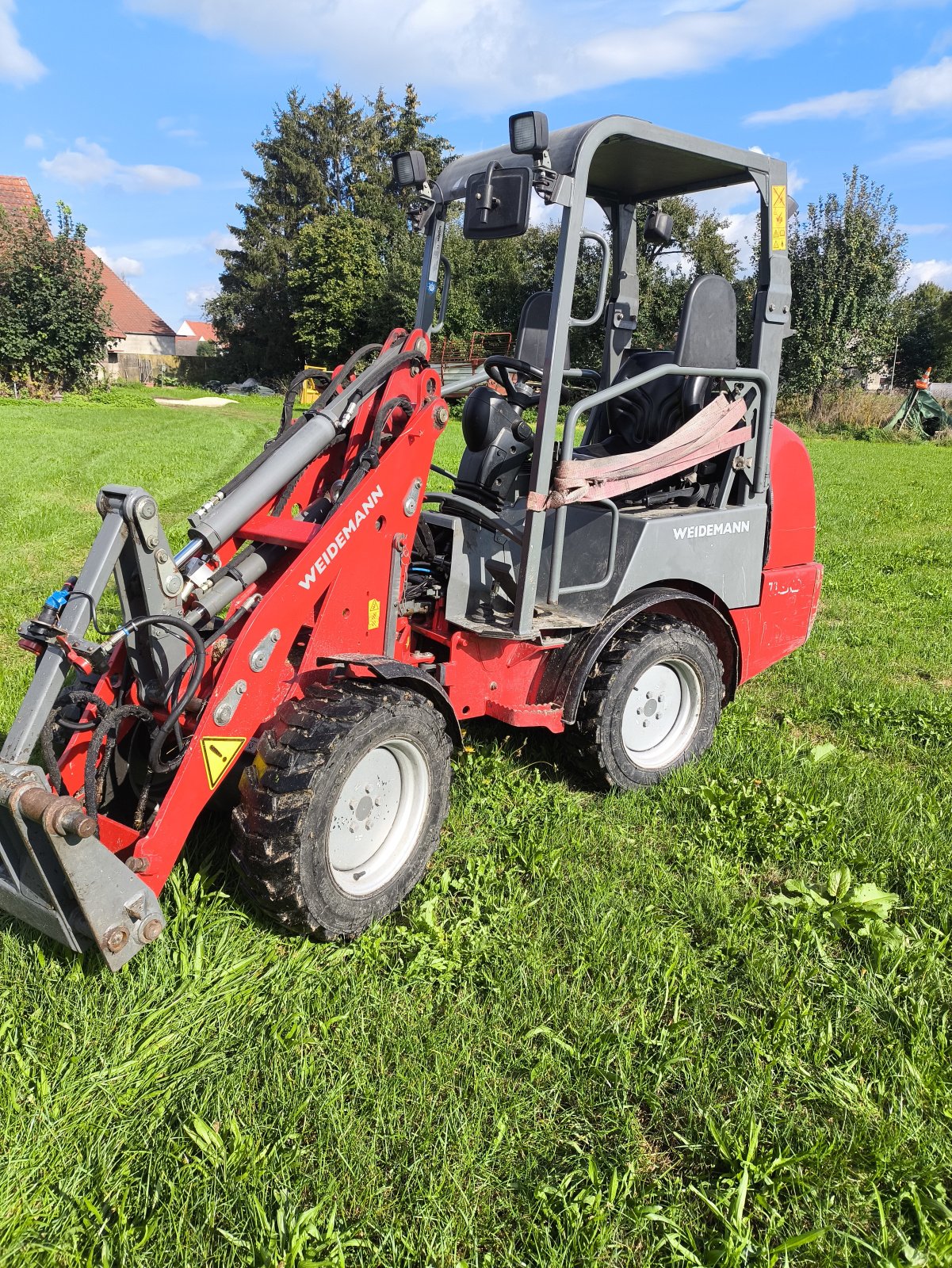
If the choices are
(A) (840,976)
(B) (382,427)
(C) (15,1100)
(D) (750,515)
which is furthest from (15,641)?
(A) (840,976)

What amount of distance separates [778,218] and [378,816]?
322 cm

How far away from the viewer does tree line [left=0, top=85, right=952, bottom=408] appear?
28.2 feet

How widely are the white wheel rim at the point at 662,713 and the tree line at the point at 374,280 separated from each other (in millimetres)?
1887

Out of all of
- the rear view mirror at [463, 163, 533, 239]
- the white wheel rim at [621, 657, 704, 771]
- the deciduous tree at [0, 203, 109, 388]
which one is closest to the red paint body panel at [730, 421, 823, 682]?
the white wheel rim at [621, 657, 704, 771]

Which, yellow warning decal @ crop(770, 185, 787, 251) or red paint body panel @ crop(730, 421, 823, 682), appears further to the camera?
red paint body panel @ crop(730, 421, 823, 682)

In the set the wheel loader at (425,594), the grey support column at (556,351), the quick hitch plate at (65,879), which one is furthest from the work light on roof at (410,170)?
the quick hitch plate at (65,879)

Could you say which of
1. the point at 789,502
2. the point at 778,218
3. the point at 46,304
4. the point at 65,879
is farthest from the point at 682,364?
the point at 46,304

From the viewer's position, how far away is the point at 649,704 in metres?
4.18

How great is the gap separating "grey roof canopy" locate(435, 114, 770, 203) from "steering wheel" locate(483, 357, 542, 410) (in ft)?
2.41

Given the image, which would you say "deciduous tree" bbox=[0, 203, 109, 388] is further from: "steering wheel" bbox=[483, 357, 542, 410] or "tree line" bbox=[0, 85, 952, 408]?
"steering wheel" bbox=[483, 357, 542, 410]

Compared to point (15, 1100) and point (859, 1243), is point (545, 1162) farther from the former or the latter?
point (15, 1100)

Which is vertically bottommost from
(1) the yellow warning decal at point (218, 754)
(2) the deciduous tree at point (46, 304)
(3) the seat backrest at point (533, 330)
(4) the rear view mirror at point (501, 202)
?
(1) the yellow warning decal at point (218, 754)

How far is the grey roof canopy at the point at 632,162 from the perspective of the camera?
11.0ft

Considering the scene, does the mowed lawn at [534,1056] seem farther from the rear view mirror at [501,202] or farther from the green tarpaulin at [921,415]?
the green tarpaulin at [921,415]
